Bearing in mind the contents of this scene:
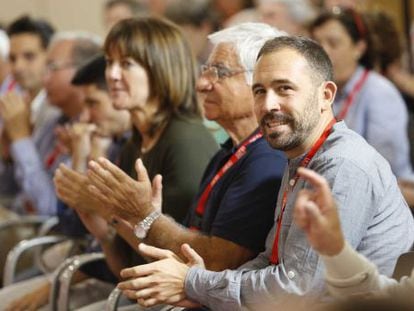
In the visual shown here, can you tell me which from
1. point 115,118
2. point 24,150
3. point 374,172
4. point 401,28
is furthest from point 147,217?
point 401,28

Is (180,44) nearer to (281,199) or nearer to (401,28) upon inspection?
(281,199)

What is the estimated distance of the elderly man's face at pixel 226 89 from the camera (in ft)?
9.31

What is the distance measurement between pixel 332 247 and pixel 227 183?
2.75 feet

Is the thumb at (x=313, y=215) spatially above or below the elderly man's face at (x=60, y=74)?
above

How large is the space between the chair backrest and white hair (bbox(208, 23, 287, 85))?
0.85 metres

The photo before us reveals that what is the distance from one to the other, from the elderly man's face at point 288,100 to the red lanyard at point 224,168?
40 cm

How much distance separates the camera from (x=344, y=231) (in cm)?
215

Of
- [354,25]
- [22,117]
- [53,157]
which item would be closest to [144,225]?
[53,157]

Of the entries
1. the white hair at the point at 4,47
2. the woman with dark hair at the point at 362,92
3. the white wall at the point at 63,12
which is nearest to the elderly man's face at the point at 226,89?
the woman with dark hair at the point at 362,92

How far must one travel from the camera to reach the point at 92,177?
2.77 m

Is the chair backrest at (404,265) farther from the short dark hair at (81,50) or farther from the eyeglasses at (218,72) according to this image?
the short dark hair at (81,50)

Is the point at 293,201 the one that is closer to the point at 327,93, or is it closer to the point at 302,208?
the point at 327,93

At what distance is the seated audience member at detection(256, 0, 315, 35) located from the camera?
543cm

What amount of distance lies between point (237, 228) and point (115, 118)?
4.61 feet
